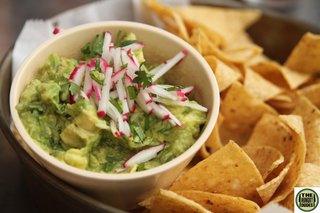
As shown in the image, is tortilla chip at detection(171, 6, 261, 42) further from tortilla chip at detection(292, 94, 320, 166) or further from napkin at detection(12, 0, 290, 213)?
tortilla chip at detection(292, 94, 320, 166)

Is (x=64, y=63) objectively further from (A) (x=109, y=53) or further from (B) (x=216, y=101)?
(B) (x=216, y=101)

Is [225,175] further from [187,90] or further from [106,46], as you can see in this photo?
[106,46]

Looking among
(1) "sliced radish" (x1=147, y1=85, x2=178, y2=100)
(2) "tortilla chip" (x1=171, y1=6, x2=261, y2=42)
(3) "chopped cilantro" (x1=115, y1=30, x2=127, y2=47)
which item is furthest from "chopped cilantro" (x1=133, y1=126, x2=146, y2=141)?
(2) "tortilla chip" (x1=171, y1=6, x2=261, y2=42)

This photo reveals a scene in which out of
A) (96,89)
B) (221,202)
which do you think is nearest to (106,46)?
(96,89)

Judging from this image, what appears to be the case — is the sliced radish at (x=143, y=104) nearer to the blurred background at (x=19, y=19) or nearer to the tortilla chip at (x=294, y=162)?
the tortilla chip at (x=294, y=162)

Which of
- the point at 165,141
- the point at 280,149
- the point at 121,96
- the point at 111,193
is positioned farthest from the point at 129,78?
the point at 280,149
